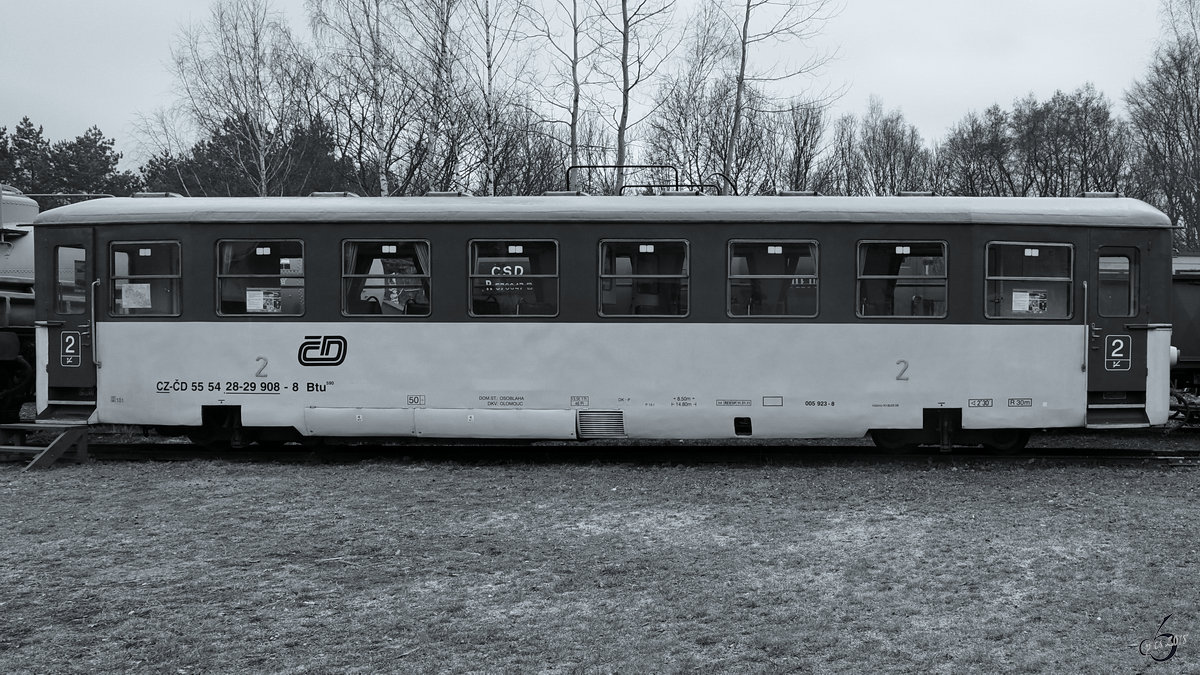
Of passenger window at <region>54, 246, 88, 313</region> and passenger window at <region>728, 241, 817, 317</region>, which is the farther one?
passenger window at <region>54, 246, 88, 313</region>

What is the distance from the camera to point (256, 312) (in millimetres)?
11047

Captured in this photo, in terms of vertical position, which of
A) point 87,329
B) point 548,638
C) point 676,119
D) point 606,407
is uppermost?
point 676,119

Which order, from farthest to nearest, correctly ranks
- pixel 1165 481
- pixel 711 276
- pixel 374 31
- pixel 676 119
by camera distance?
1. pixel 676 119
2. pixel 374 31
3. pixel 711 276
4. pixel 1165 481

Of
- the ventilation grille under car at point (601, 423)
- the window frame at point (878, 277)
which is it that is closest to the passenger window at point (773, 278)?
the window frame at point (878, 277)

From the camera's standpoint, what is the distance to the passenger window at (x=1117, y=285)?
1088 centimetres

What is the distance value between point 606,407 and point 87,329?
19.8 feet

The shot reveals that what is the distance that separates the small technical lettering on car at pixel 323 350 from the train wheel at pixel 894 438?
243 inches

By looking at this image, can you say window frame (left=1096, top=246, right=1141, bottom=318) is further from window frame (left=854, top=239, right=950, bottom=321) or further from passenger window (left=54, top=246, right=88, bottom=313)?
passenger window (left=54, top=246, right=88, bottom=313)

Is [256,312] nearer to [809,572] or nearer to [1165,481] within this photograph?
[809,572]

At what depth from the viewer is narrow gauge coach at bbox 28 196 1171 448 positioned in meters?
10.8

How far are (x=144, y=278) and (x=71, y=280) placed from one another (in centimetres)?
88

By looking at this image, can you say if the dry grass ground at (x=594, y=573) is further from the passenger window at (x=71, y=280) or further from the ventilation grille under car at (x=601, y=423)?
the passenger window at (x=71, y=280)

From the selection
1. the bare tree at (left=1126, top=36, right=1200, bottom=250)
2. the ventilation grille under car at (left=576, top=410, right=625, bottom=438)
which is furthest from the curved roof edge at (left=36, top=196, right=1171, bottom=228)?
the bare tree at (left=1126, top=36, right=1200, bottom=250)

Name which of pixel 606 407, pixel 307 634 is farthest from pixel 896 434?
pixel 307 634
